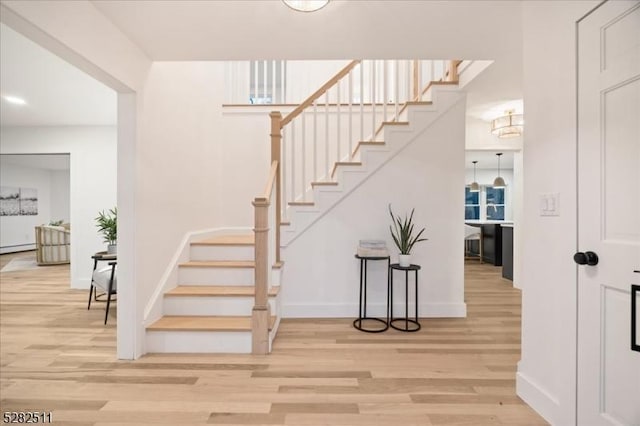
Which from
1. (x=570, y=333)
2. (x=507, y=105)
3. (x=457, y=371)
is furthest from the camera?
(x=507, y=105)

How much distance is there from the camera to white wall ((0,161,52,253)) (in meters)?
8.41

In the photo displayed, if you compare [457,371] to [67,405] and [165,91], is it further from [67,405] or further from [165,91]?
[165,91]

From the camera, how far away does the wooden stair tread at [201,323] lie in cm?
253

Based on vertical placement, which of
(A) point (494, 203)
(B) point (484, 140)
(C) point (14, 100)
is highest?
(C) point (14, 100)

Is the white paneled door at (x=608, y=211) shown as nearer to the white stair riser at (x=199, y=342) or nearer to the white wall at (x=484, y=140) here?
the white stair riser at (x=199, y=342)

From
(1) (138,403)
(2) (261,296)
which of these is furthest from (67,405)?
(2) (261,296)

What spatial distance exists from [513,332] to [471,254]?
5.20 m

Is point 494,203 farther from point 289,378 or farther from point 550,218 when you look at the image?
point 289,378

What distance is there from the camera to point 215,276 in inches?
122

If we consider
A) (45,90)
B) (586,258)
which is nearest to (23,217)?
(45,90)

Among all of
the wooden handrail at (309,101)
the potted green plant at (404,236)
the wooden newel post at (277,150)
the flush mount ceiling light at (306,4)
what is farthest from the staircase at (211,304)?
the flush mount ceiling light at (306,4)

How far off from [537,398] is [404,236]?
162 cm

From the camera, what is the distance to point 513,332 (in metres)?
2.96

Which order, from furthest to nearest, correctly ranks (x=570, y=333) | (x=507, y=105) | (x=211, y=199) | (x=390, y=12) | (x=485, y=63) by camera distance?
(x=211, y=199) < (x=507, y=105) < (x=485, y=63) < (x=390, y=12) < (x=570, y=333)
